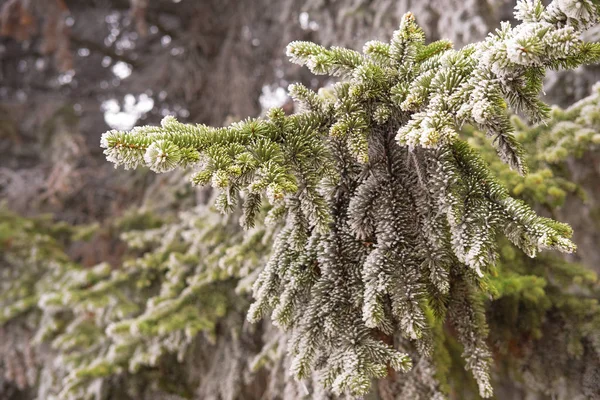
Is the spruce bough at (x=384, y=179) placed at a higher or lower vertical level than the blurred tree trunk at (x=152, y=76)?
lower

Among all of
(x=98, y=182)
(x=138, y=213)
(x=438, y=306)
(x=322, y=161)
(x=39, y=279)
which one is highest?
(x=98, y=182)

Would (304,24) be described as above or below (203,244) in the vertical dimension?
above

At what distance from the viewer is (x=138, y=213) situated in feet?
11.9

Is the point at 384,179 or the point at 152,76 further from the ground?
the point at 152,76

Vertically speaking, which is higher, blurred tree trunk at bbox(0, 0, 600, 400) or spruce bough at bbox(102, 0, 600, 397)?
blurred tree trunk at bbox(0, 0, 600, 400)

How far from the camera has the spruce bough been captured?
0.98m

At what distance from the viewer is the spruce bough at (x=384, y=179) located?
983mm

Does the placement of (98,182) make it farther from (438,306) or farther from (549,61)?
(549,61)

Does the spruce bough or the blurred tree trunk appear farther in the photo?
the blurred tree trunk

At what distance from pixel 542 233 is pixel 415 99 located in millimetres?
417

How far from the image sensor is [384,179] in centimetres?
125

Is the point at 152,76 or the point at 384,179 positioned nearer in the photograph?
the point at 384,179

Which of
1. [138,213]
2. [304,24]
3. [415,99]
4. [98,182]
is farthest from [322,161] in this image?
[98,182]

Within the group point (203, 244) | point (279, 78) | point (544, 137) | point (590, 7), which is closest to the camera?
point (590, 7)
